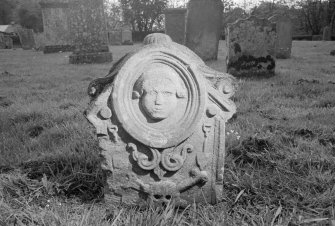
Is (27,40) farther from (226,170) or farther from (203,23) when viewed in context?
(226,170)

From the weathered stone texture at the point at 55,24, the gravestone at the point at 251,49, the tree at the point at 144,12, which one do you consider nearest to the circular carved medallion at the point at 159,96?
the gravestone at the point at 251,49

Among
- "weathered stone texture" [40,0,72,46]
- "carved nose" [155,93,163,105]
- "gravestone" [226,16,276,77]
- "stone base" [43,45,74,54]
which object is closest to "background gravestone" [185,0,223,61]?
"gravestone" [226,16,276,77]

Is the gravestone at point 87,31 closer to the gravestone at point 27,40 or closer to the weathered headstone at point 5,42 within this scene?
the gravestone at point 27,40

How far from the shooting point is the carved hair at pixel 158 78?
2.20m

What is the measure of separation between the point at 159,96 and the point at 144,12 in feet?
120

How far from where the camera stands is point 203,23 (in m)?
9.74

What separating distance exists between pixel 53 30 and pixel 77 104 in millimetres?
14723

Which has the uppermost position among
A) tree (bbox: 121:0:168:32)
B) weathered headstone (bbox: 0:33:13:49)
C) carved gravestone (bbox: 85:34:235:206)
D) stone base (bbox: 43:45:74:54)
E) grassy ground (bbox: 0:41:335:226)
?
tree (bbox: 121:0:168:32)

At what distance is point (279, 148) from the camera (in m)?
3.16

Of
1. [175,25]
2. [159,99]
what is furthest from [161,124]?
[175,25]

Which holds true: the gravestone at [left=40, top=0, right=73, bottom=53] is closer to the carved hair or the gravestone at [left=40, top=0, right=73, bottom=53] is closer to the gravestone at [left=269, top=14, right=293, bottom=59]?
the gravestone at [left=269, top=14, right=293, bottom=59]

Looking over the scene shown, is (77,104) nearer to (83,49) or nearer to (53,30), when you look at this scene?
(83,49)

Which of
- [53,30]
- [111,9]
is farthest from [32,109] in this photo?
[111,9]

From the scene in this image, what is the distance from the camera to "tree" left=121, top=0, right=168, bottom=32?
3625cm
